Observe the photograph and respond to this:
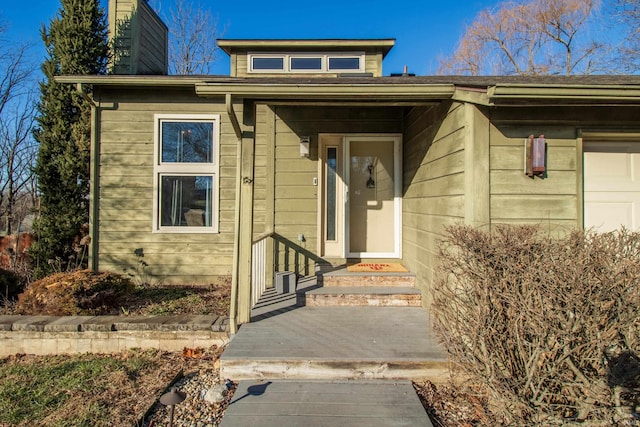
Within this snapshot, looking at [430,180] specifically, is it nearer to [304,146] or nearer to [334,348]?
[304,146]

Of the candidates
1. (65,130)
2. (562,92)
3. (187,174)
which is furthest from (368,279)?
(65,130)

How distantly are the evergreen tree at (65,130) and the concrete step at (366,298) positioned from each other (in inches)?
170

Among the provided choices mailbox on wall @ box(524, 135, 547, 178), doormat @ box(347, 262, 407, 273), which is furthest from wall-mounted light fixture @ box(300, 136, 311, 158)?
mailbox on wall @ box(524, 135, 547, 178)

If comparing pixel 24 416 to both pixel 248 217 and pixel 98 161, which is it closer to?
pixel 248 217

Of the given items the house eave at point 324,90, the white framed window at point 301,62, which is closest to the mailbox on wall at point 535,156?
the house eave at point 324,90

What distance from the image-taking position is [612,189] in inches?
134

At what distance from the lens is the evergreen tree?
5.81 m

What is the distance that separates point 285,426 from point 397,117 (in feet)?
13.7

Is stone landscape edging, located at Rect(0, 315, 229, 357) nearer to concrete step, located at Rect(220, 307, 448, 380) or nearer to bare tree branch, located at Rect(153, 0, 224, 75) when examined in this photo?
concrete step, located at Rect(220, 307, 448, 380)

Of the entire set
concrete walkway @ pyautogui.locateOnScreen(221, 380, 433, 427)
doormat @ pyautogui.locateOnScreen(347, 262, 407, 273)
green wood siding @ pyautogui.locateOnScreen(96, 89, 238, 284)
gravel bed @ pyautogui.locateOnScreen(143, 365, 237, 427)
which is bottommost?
gravel bed @ pyautogui.locateOnScreen(143, 365, 237, 427)

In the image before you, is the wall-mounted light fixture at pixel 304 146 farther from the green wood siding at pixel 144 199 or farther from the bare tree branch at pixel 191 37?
the bare tree branch at pixel 191 37

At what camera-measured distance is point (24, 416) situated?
2.39m

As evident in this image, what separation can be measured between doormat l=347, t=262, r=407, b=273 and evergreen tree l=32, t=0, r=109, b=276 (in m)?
4.59

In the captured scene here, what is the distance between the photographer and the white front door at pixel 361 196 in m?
5.15
